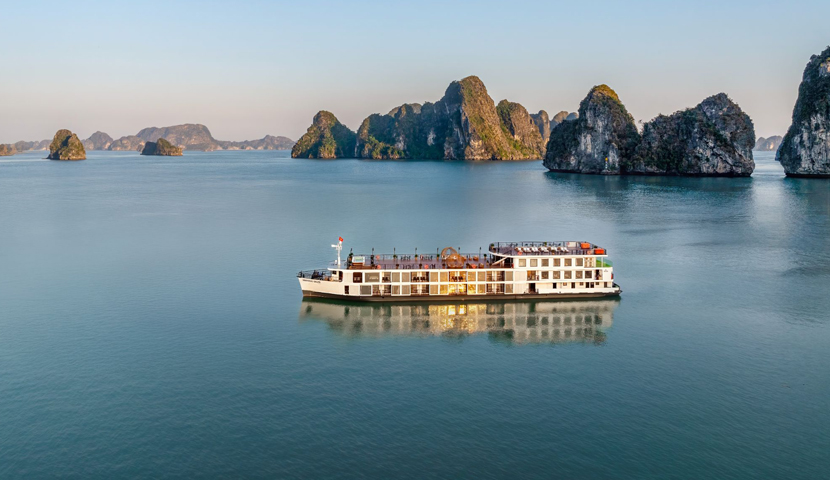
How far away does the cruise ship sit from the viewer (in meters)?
77.6

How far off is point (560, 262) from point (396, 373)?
1324 inches

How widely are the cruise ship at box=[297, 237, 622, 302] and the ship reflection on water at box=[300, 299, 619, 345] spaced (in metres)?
1.34

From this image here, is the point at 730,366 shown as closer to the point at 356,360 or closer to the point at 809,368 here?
the point at 809,368

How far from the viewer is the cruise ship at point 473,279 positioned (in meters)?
77.6

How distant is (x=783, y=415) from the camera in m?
46.6

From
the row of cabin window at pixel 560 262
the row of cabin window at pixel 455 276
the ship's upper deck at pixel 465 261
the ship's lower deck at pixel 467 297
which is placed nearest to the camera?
the ship's lower deck at pixel 467 297

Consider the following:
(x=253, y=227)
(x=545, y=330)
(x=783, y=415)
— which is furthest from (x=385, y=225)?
(x=783, y=415)

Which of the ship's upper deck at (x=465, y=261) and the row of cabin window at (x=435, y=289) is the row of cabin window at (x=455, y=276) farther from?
the ship's upper deck at (x=465, y=261)

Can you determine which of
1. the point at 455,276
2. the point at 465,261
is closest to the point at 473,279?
the point at 455,276

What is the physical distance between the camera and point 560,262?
79.7 m

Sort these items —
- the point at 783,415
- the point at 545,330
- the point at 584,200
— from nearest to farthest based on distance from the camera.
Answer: the point at 783,415 < the point at 545,330 < the point at 584,200

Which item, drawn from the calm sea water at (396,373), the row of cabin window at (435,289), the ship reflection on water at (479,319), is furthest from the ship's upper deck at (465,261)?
the calm sea water at (396,373)

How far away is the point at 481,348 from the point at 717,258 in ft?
196

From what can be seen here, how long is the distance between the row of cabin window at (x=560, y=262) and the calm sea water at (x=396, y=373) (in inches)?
227
